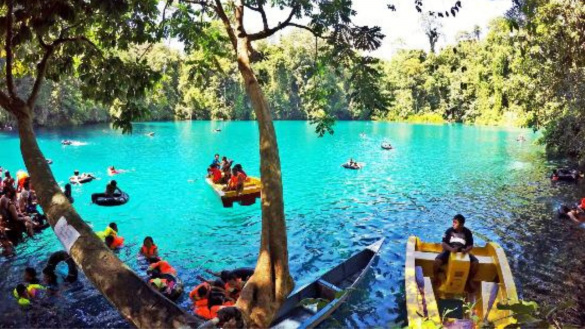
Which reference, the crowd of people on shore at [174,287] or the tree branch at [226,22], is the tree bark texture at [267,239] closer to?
the tree branch at [226,22]

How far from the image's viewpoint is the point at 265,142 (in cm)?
382

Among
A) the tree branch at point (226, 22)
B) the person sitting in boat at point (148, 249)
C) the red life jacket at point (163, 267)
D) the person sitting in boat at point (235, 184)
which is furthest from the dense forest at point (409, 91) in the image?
the tree branch at point (226, 22)

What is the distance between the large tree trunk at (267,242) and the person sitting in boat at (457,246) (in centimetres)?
603

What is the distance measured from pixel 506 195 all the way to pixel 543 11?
9.80m

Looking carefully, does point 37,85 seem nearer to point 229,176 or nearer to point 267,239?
point 267,239

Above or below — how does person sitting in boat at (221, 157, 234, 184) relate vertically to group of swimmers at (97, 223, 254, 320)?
above

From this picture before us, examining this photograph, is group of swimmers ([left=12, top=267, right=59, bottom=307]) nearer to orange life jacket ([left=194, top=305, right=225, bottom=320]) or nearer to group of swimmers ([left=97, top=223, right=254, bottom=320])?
group of swimmers ([left=97, top=223, right=254, bottom=320])

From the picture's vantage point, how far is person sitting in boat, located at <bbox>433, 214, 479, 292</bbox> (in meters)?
8.62

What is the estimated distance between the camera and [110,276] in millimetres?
2586

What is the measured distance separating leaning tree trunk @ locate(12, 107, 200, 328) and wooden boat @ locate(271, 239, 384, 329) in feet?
14.4

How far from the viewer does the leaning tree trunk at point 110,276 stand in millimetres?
2359

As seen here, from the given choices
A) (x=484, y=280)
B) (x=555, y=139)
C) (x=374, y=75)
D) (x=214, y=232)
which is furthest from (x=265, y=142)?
(x=555, y=139)

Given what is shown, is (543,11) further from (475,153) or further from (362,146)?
(362,146)

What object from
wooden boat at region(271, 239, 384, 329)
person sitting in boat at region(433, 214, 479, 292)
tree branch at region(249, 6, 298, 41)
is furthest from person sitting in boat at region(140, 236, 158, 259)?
tree branch at region(249, 6, 298, 41)
